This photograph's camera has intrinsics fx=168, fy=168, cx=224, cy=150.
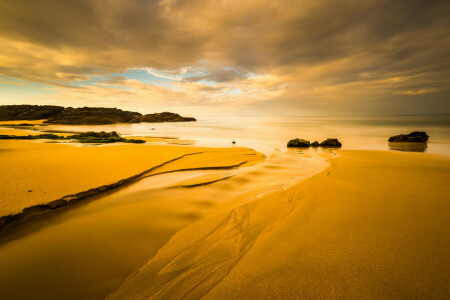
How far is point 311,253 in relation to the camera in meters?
1.69

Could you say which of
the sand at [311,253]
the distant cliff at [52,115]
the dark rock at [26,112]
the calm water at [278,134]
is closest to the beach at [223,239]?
the sand at [311,253]

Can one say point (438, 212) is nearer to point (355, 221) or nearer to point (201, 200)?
point (355, 221)

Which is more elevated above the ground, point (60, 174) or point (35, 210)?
point (60, 174)

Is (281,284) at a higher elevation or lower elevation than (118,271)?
higher

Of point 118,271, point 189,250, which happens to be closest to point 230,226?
point 189,250

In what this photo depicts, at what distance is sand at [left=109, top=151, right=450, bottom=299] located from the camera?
1.33m

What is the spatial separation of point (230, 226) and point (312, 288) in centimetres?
113

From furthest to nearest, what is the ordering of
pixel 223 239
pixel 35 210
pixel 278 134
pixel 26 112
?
1. pixel 26 112
2. pixel 278 134
3. pixel 35 210
4. pixel 223 239

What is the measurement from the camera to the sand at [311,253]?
133 cm

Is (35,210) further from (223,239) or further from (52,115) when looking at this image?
(52,115)

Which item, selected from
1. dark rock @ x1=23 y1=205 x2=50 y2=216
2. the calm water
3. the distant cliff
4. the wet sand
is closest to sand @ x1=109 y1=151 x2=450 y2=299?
the wet sand

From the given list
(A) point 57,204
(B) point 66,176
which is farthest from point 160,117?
(A) point 57,204

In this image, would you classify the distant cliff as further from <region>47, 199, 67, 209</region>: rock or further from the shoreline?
<region>47, 199, 67, 209</region>: rock

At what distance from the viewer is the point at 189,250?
1.85 meters
